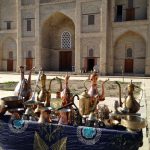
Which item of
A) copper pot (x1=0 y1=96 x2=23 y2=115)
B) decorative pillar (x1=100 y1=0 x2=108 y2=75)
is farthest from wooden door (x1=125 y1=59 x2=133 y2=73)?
copper pot (x1=0 y1=96 x2=23 y2=115)

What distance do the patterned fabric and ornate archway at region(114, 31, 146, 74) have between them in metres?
21.0

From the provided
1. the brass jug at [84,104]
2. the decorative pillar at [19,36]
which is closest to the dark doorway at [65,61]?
the decorative pillar at [19,36]

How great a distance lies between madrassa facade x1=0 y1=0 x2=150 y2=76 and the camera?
24.0m

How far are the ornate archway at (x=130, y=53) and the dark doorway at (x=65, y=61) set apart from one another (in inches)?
222

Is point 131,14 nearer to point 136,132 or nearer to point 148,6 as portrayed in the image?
point 148,6

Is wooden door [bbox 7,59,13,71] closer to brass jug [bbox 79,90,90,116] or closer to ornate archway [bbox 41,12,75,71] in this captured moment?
ornate archway [bbox 41,12,75,71]

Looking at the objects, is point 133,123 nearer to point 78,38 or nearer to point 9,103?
point 9,103

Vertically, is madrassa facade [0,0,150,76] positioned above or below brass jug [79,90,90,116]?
above

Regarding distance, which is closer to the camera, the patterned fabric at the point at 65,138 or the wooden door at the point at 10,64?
Answer: the patterned fabric at the point at 65,138

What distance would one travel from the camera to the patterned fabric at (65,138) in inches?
114

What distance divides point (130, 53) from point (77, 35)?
5.18m

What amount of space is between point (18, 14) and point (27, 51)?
3.93 meters

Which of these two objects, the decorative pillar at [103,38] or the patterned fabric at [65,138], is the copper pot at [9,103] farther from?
the decorative pillar at [103,38]

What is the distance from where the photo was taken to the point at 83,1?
81.9ft
